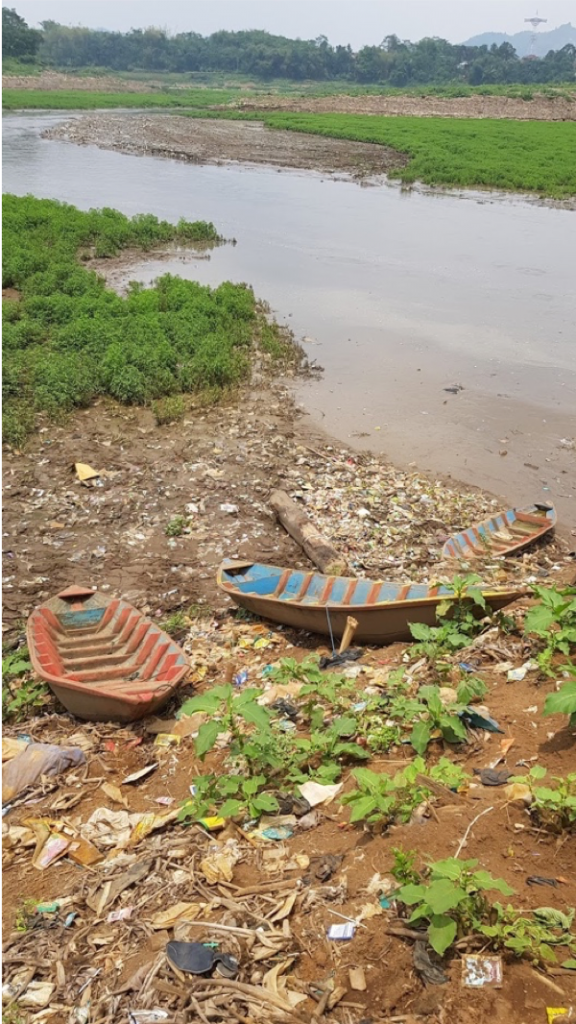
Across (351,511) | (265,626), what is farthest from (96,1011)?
(351,511)

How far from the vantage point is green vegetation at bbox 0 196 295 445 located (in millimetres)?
11508

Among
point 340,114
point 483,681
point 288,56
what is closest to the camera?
point 483,681

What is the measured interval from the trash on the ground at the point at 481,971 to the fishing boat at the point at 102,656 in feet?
10.5

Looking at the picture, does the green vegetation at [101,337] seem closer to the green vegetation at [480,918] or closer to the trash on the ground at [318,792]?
the trash on the ground at [318,792]

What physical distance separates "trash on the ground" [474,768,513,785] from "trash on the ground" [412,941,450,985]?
1235 mm

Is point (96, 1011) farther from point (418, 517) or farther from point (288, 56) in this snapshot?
point (288, 56)

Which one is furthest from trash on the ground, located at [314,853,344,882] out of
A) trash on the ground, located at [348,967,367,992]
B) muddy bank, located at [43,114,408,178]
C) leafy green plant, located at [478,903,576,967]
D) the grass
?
the grass

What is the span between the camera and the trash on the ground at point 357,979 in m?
2.79

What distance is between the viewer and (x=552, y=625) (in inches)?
204

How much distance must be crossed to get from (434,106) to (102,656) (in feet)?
227

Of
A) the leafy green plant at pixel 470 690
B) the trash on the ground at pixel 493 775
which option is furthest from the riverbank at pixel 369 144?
the trash on the ground at pixel 493 775

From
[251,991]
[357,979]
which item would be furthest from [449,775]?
[251,991]

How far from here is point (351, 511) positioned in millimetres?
8586

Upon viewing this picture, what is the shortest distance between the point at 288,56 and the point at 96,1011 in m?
133
